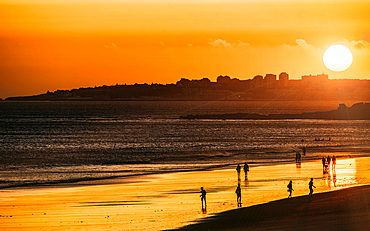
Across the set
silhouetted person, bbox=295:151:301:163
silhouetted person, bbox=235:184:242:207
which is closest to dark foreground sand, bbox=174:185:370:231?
silhouetted person, bbox=235:184:242:207

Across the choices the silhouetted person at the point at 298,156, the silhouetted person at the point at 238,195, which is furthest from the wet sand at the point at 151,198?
the silhouetted person at the point at 298,156

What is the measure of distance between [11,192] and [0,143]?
57480 mm

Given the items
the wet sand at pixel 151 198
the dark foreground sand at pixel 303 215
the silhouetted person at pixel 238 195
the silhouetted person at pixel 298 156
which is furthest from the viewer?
the silhouetted person at pixel 298 156

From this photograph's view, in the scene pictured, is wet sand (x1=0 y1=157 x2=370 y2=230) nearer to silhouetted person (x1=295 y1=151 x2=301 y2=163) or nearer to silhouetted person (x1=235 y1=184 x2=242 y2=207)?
silhouetted person (x1=235 y1=184 x2=242 y2=207)

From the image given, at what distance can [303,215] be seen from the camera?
2028 cm

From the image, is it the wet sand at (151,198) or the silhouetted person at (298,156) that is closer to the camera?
the wet sand at (151,198)

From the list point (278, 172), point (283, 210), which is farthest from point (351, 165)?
point (283, 210)

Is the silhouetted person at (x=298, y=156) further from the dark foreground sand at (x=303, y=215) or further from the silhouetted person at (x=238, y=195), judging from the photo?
the silhouetted person at (x=238, y=195)

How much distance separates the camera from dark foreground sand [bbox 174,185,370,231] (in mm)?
18250

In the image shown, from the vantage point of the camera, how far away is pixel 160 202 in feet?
83.3

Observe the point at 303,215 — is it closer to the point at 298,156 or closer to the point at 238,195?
the point at 238,195

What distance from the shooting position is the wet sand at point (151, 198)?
20922 millimetres

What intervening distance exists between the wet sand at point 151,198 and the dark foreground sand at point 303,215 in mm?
433

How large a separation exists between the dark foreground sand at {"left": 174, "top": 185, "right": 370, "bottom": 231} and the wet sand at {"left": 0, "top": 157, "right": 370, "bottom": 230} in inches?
17.0
